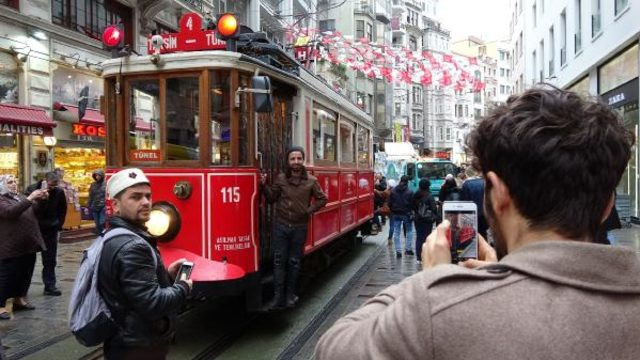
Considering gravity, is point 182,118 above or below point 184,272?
above

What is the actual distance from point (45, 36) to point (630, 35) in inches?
571

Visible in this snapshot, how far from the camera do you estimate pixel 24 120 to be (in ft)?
44.8

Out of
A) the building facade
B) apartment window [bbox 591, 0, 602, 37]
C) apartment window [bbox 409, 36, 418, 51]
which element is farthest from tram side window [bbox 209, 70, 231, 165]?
apartment window [bbox 409, 36, 418, 51]

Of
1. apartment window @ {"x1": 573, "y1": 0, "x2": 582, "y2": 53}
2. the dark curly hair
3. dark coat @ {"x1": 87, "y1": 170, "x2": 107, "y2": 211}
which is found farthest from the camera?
apartment window @ {"x1": 573, "y1": 0, "x2": 582, "y2": 53}

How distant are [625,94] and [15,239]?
48.5 feet

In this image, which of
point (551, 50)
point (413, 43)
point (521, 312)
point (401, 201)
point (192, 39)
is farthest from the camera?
point (413, 43)

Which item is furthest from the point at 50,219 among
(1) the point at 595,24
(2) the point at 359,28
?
(2) the point at 359,28

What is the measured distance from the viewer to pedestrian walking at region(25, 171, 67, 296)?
8.07 meters

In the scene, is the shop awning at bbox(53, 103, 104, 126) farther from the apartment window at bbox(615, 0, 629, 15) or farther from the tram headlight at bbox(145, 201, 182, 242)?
the apartment window at bbox(615, 0, 629, 15)

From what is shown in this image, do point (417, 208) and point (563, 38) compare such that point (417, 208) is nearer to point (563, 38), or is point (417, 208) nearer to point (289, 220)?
point (289, 220)

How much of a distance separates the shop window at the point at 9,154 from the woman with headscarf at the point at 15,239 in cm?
746

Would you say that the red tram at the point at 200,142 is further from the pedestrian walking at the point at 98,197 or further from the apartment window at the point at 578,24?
the apartment window at the point at 578,24

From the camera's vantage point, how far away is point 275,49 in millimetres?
7137

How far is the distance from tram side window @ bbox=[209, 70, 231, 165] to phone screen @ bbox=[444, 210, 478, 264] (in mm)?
4170
